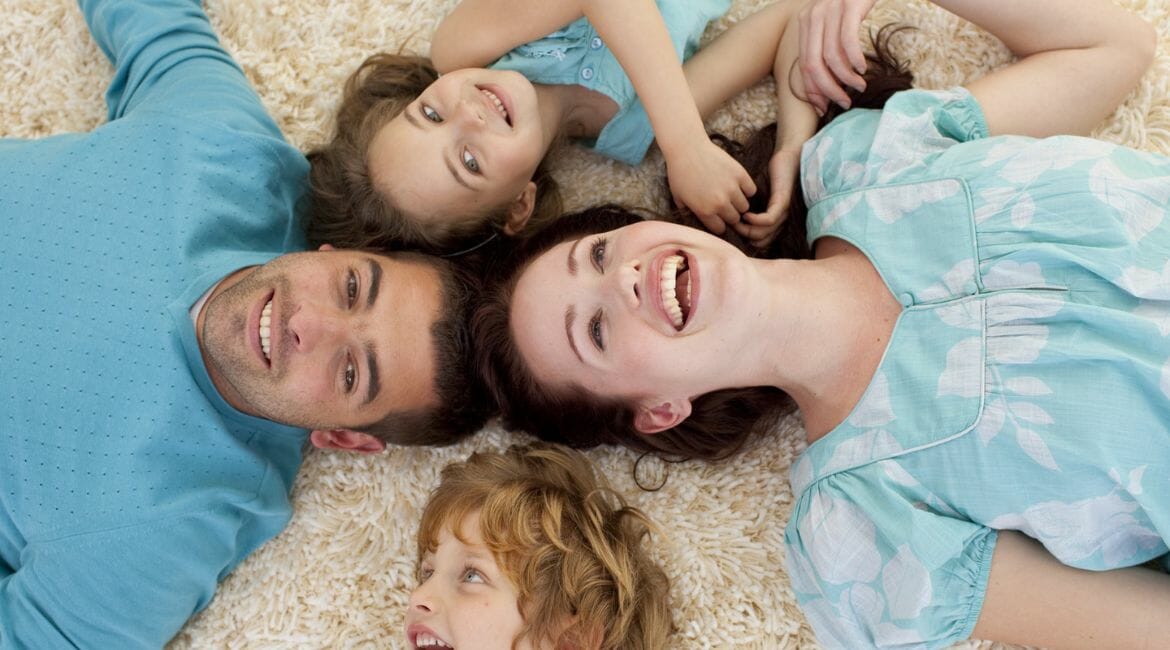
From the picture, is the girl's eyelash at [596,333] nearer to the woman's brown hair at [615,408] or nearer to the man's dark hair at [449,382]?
the woman's brown hair at [615,408]

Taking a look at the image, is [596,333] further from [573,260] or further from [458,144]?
[458,144]

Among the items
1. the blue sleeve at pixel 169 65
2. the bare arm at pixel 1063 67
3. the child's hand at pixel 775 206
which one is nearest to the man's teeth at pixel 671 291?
the child's hand at pixel 775 206

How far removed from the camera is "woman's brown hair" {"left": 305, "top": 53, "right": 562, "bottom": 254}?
5.49 ft

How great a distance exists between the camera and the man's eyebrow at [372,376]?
4.85 ft

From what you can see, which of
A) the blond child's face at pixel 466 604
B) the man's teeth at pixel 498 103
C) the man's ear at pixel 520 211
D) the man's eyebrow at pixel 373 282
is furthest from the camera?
the man's ear at pixel 520 211

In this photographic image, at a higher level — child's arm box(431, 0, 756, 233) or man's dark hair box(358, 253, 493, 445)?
child's arm box(431, 0, 756, 233)

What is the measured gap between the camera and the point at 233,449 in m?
1.57

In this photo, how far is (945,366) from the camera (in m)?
1.35

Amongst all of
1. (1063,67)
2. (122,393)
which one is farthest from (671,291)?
(122,393)

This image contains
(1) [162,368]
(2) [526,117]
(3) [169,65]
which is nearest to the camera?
(1) [162,368]

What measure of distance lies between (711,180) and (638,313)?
0.41 metres

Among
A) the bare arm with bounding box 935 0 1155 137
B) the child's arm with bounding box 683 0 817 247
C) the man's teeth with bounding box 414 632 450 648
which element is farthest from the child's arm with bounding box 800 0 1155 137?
the man's teeth with bounding box 414 632 450 648

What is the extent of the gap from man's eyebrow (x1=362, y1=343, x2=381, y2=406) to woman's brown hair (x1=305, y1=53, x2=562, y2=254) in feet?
0.98

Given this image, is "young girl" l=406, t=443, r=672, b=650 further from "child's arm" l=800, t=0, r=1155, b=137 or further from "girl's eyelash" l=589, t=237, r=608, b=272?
"child's arm" l=800, t=0, r=1155, b=137
